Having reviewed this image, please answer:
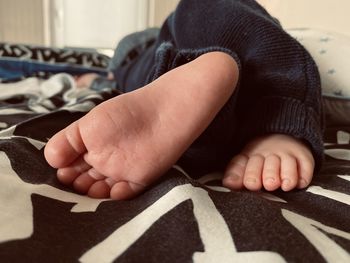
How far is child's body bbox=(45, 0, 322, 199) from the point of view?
15.6 inches

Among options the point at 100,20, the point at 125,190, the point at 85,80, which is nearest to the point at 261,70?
the point at 125,190

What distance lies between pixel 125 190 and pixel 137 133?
53mm

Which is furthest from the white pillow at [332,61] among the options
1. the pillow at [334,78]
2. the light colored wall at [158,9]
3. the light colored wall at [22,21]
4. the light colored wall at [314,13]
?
the light colored wall at [22,21]

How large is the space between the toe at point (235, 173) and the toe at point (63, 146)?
15 cm

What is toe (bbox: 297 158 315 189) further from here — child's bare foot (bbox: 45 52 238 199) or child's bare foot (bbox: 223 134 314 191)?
child's bare foot (bbox: 45 52 238 199)

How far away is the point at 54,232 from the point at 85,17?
170 cm

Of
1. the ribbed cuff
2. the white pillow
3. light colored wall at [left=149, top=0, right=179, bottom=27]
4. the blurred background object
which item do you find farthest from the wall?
the ribbed cuff

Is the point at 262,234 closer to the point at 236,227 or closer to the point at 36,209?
the point at 236,227

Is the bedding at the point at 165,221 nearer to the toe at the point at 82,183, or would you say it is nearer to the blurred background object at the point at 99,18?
the toe at the point at 82,183

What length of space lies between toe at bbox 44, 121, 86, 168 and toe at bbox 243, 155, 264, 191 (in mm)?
167

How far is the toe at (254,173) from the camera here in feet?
1.44

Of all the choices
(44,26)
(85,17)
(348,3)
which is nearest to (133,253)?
(348,3)

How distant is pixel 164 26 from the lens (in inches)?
30.9

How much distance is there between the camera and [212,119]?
44 centimetres
